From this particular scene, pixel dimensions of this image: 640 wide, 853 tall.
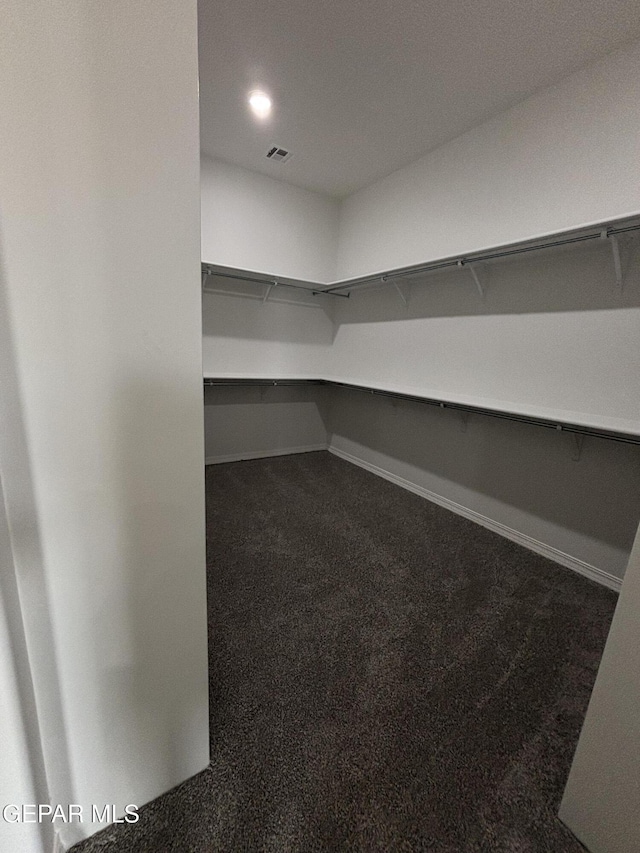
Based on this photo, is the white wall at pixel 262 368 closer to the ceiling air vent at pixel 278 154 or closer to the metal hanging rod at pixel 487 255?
the metal hanging rod at pixel 487 255

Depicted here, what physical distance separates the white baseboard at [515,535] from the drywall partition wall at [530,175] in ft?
5.81

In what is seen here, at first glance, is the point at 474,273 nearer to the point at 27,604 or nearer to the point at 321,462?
the point at 321,462

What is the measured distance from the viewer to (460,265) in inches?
88.0

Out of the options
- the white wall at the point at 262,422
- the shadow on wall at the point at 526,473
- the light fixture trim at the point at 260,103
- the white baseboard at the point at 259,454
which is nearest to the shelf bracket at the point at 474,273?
the shadow on wall at the point at 526,473

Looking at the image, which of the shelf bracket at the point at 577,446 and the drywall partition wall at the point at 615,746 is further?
the shelf bracket at the point at 577,446

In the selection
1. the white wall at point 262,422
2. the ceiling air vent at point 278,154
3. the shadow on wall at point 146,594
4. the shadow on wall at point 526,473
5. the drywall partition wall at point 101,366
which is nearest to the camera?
the drywall partition wall at point 101,366

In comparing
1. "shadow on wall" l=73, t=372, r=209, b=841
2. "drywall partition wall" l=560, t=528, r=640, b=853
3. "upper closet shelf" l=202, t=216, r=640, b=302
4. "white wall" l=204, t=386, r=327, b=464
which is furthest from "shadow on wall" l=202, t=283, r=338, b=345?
"drywall partition wall" l=560, t=528, r=640, b=853

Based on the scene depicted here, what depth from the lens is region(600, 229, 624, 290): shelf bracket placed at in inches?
63.4

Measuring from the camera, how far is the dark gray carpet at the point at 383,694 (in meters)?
0.88

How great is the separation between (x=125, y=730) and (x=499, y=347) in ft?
8.32

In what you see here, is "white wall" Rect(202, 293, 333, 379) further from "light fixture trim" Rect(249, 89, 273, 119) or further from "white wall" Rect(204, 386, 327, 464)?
"light fixture trim" Rect(249, 89, 273, 119)

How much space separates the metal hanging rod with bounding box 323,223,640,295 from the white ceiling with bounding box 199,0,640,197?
87 centimetres

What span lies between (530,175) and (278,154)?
1827mm

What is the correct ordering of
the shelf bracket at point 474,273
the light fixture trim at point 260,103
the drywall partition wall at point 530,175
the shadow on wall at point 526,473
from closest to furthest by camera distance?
1. the drywall partition wall at point 530,175
2. the shadow on wall at point 526,473
3. the light fixture trim at point 260,103
4. the shelf bracket at point 474,273
